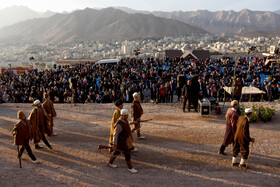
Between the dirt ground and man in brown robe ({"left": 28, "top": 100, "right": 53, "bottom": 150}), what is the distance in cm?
42

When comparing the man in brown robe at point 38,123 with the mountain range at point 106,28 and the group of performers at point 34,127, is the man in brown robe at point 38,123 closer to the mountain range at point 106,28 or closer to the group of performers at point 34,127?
the group of performers at point 34,127

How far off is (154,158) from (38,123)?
3.44m

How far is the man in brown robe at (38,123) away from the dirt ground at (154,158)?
1.38 feet

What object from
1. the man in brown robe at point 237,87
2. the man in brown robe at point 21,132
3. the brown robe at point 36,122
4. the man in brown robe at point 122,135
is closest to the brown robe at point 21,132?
the man in brown robe at point 21,132

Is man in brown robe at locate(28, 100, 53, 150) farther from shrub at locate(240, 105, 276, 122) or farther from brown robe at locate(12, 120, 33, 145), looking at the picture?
shrub at locate(240, 105, 276, 122)

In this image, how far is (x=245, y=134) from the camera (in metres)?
5.39

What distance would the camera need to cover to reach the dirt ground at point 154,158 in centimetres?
537

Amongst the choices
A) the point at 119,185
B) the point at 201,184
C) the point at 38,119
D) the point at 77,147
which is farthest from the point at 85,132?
the point at 201,184

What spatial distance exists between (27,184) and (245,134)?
5017 mm

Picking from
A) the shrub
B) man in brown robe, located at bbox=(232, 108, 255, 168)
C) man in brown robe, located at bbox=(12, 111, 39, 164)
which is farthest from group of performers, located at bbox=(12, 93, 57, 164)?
the shrub

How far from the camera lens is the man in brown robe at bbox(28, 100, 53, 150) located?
6.65 meters

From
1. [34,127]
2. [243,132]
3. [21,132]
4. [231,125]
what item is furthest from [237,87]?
[21,132]

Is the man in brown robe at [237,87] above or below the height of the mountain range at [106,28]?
below

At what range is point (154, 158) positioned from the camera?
637 cm
